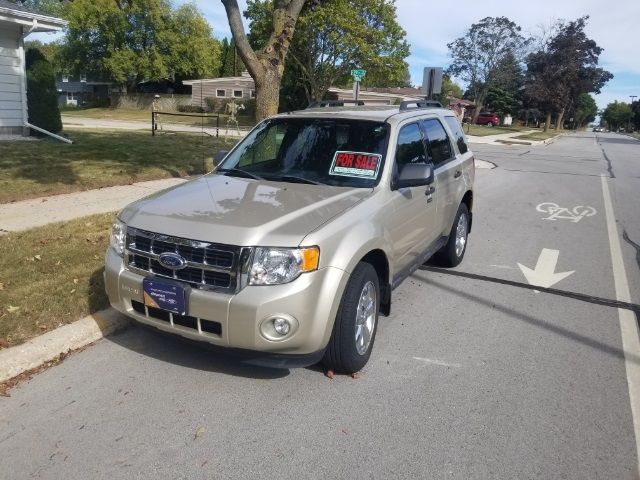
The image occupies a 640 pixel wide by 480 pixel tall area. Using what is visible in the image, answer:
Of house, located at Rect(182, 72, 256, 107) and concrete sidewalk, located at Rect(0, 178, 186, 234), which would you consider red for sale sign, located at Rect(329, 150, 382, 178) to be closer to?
concrete sidewalk, located at Rect(0, 178, 186, 234)

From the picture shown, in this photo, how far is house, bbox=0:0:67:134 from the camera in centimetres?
1374

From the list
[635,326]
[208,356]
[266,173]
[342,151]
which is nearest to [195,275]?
[208,356]

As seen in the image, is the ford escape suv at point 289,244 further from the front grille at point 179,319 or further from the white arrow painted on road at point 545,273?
the white arrow painted on road at point 545,273

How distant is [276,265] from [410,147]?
7.12 ft

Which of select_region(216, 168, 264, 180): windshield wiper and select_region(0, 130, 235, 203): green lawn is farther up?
select_region(216, 168, 264, 180): windshield wiper

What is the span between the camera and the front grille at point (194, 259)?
3.23 meters

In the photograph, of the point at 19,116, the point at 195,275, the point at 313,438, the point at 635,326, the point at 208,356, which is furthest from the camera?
the point at 19,116

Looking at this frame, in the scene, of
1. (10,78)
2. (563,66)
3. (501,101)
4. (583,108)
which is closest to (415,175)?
(10,78)

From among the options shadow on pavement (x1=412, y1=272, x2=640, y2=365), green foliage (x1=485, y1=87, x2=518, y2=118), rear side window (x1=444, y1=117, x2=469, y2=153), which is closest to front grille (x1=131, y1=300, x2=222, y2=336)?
shadow on pavement (x1=412, y1=272, x2=640, y2=365)

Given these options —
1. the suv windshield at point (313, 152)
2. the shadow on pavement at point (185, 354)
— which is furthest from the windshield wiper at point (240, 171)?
the shadow on pavement at point (185, 354)

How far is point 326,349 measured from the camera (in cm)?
356

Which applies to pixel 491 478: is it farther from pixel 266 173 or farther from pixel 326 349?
pixel 266 173

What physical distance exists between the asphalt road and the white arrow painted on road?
770mm

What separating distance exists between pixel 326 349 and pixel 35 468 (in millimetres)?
1735
